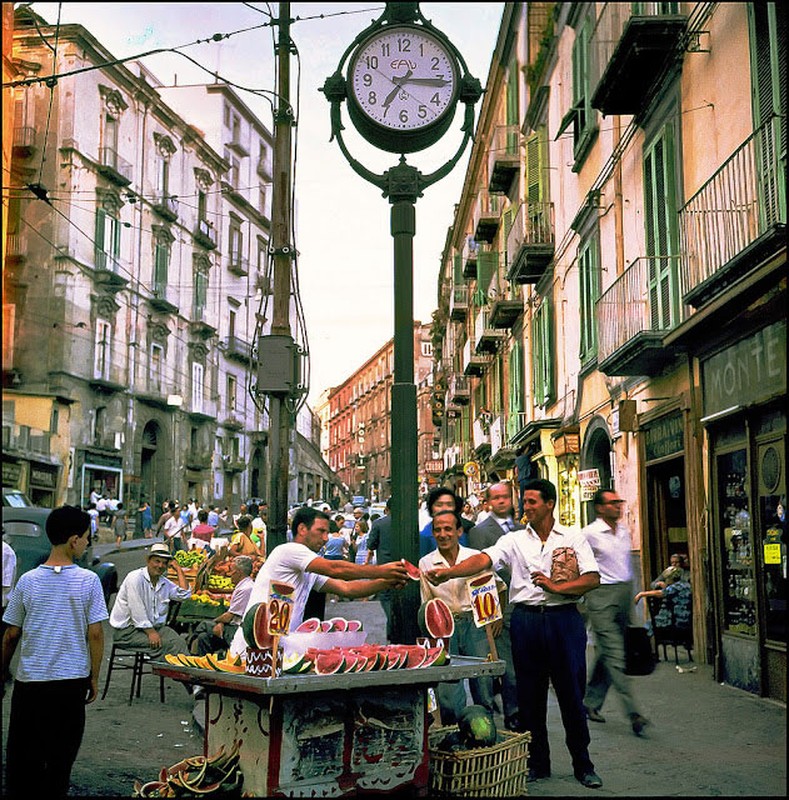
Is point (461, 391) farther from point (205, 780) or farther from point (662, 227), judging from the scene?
point (205, 780)

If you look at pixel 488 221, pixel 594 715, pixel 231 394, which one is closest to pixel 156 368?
pixel 231 394

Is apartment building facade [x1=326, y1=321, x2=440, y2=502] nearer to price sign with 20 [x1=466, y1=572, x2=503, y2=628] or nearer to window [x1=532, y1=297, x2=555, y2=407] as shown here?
window [x1=532, y1=297, x2=555, y2=407]

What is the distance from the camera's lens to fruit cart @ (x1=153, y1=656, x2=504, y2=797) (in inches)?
191

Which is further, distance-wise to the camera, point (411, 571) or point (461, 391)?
point (461, 391)

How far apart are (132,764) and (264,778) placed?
251 cm

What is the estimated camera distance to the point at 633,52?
12336 mm

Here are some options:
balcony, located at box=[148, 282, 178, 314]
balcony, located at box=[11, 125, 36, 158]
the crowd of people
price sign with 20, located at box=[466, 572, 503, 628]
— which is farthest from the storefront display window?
balcony, located at box=[148, 282, 178, 314]

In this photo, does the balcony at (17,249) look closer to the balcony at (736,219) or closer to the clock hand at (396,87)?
the balcony at (736,219)

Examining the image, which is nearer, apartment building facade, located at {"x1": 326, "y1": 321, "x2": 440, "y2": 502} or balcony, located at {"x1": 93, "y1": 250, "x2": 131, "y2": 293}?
balcony, located at {"x1": 93, "y1": 250, "x2": 131, "y2": 293}

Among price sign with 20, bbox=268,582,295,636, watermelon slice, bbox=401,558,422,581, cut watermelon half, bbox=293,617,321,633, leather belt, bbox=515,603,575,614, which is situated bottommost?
cut watermelon half, bbox=293,617,321,633

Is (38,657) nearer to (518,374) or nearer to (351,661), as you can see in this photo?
(351,661)

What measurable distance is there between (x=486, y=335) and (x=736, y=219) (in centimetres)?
2042

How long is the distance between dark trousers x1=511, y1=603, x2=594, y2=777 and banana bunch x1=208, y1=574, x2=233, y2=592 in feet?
17.2

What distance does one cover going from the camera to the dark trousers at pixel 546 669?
244 inches
